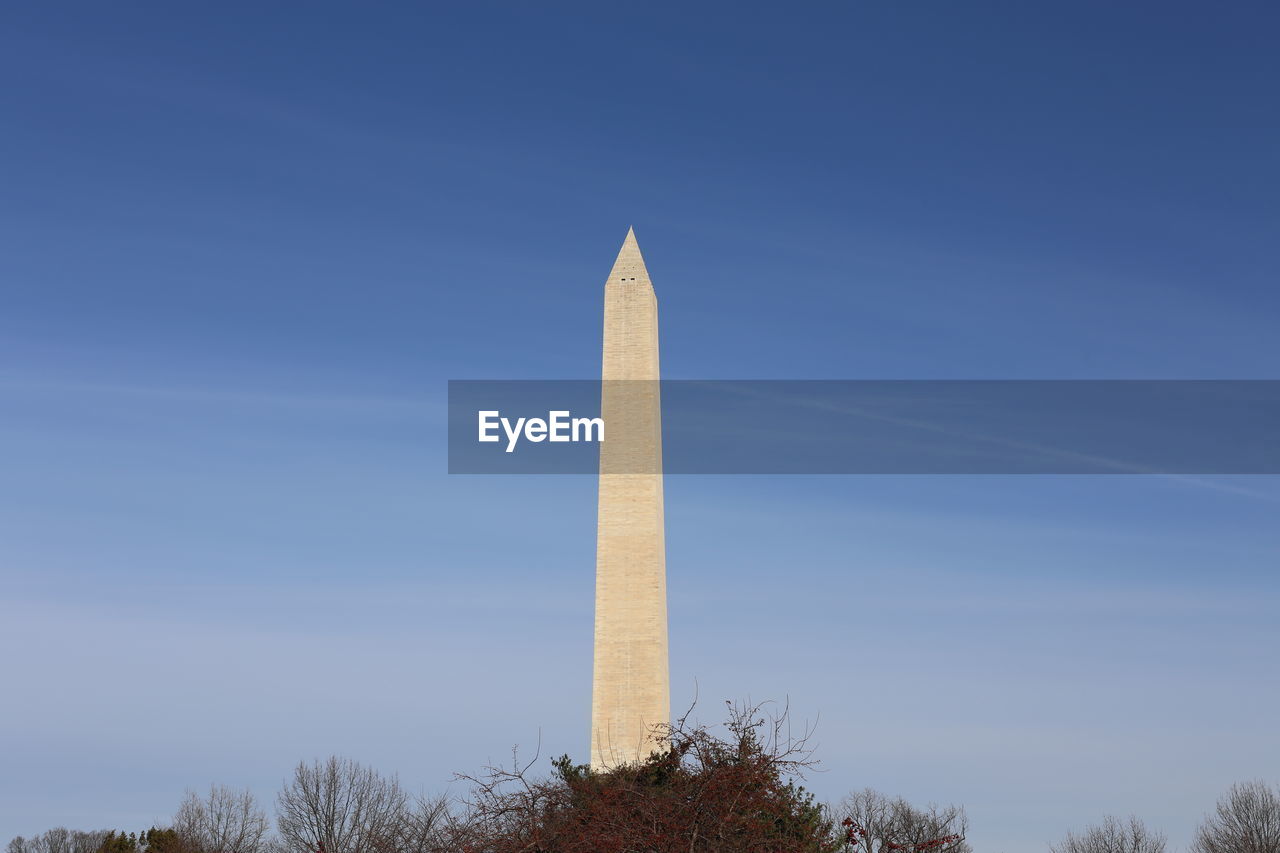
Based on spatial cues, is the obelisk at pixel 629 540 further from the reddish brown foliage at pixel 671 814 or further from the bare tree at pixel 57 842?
the bare tree at pixel 57 842

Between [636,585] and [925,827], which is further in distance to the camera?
[925,827]

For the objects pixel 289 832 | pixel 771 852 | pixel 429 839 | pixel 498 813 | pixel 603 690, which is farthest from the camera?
pixel 289 832

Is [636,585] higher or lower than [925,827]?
higher

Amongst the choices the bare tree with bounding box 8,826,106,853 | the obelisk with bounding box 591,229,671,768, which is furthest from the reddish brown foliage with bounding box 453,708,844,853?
the bare tree with bounding box 8,826,106,853

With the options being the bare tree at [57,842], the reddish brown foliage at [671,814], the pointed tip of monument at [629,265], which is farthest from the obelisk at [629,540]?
the bare tree at [57,842]

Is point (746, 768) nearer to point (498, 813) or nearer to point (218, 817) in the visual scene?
point (498, 813)

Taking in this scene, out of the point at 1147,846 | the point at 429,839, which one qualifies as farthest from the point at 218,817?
the point at 429,839

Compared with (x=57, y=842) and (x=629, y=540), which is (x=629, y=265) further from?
(x=57, y=842)

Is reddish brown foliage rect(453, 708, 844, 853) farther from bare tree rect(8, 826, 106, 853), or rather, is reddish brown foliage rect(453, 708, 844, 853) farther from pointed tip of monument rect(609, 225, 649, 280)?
bare tree rect(8, 826, 106, 853)

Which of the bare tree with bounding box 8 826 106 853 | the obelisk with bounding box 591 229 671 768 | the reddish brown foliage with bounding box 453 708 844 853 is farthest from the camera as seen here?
the bare tree with bounding box 8 826 106 853
